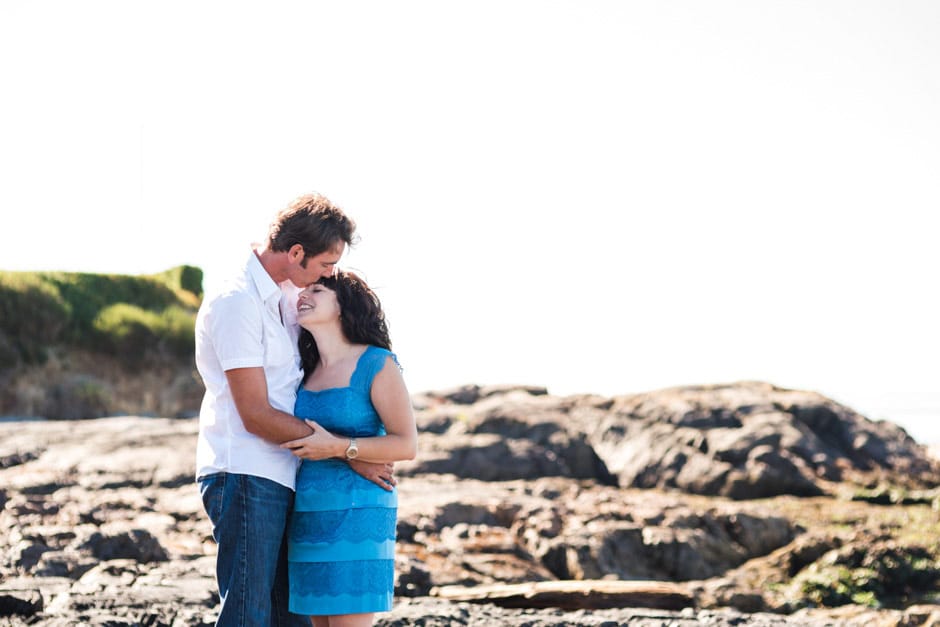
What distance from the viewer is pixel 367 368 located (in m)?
4.84

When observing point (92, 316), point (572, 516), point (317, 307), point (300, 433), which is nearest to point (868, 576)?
point (572, 516)

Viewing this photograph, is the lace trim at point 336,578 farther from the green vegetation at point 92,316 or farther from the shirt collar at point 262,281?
the green vegetation at point 92,316

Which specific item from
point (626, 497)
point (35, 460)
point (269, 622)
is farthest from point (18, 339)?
point (269, 622)

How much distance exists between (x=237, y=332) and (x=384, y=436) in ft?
2.68

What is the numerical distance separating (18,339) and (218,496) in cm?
1981

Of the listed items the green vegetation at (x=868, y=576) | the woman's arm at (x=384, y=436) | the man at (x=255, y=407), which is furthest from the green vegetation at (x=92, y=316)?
the woman's arm at (x=384, y=436)

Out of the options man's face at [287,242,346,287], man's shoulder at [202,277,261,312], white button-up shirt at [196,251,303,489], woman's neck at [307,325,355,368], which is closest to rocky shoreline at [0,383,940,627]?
white button-up shirt at [196,251,303,489]

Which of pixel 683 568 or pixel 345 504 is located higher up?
pixel 345 504

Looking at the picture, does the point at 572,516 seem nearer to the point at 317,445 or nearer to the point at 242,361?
the point at 317,445

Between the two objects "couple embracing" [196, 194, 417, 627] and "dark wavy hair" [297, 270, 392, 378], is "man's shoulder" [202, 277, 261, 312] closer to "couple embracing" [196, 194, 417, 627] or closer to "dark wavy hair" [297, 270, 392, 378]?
"couple embracing" [196, 194, 417, 627]

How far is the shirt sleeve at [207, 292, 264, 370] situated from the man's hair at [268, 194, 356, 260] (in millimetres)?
327

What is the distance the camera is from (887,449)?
21516 mm

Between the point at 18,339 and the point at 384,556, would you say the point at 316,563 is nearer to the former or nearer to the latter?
the point at 384,556

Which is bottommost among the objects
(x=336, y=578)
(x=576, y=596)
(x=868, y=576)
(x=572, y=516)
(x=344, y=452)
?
(x=868, y=576)
